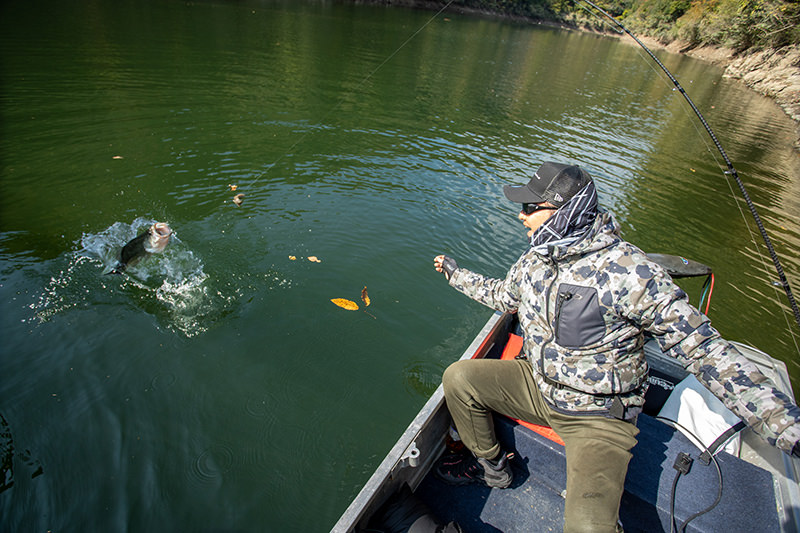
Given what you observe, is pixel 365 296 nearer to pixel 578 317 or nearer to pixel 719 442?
pixel 578 317

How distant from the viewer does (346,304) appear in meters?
6.22

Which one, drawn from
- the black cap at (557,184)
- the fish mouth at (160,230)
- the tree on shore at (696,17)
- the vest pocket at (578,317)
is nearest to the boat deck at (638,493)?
the vest pocket at (578,317)

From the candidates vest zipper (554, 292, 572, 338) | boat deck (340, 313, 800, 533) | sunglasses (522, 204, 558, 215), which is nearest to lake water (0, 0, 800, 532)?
boat deck (340, 313, 800, 533)

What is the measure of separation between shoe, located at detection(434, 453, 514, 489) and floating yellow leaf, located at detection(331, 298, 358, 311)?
9.91 feet

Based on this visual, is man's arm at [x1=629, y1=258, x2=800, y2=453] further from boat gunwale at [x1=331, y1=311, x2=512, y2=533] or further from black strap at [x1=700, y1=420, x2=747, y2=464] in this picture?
boat gunwale at [x1=331, y1=311, x2=512, y2=533]

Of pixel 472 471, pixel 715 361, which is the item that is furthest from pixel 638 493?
pixel 715 361

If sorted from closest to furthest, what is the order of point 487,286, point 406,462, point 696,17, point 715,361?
point 715,361, point 406,462, point 487,286, point 696,17

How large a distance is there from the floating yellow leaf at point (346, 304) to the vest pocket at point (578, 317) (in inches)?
154

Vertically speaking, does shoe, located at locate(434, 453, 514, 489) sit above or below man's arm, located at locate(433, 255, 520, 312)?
below

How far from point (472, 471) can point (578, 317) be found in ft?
5.69

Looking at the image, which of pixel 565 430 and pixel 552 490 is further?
pixel 552 490

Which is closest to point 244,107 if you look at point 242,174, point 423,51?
point 242,174

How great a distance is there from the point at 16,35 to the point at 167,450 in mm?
20737

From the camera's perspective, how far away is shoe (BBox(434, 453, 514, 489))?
326 centimetres
